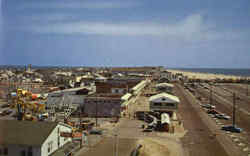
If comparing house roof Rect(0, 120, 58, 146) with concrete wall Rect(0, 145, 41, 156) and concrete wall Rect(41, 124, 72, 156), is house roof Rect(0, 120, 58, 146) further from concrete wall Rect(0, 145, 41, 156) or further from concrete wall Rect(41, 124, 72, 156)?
concrete wall Rect(41, 124, 72, 156)

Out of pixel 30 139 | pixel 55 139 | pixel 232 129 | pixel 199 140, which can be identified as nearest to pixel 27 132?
pixel 30 139

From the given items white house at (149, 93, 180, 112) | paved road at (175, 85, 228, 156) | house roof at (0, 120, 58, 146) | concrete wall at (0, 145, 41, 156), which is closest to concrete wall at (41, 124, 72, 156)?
concrete wall at (0, 145, 41, 156)

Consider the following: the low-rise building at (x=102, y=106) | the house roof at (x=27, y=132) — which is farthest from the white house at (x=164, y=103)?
the house roof at (x=27, y=132)

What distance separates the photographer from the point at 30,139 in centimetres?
1586

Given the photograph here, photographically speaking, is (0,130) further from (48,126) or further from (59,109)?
(59,109)

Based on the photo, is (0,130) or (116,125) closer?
(0,130)

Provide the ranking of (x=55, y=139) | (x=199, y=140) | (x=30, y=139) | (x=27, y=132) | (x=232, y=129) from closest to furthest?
1. (x=30, y=139)
2. (x=27, y=132)
3. (x=55, y=139)
4. (x=199, y=140)
5. (x=232, y=129)

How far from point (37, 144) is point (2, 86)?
69.2 metres

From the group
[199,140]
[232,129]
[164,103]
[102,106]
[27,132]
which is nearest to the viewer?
[27,132]

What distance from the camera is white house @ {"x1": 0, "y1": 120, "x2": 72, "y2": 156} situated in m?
15.2

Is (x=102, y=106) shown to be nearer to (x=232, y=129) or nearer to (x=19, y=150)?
(x=232, y=129)

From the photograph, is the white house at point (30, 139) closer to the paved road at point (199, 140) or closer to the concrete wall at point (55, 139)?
the concrete wall at point (55, 139)

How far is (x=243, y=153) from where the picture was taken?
22953 millimetres

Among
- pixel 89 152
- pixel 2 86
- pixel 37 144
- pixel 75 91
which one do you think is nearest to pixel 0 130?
pixel 37 144
